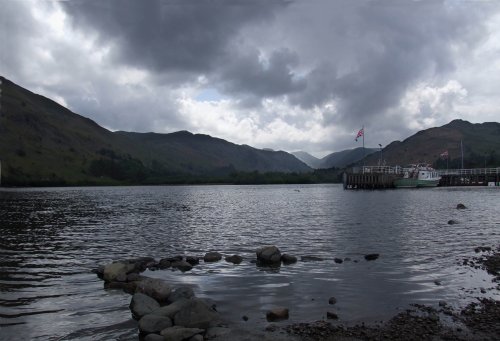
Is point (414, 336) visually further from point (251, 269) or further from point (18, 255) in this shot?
point (18, 255)

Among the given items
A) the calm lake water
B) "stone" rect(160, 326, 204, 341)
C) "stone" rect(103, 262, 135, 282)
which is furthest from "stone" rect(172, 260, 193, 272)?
"stone" rect(160, 326, 204, 341)

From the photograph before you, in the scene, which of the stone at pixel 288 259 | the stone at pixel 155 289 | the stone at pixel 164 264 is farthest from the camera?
the stone at pixel 288 259

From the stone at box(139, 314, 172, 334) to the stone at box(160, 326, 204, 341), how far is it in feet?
1.98

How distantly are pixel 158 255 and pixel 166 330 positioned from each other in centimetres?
1816

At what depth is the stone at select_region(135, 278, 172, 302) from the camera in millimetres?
18797

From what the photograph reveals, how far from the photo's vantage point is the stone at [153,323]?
14.7 metres

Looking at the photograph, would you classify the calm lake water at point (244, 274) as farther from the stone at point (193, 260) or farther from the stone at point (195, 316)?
the stone at point (195, 316)

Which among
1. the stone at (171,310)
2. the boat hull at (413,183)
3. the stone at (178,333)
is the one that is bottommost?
the stone at (178,333)

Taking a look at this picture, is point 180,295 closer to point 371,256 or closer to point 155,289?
point 155,289

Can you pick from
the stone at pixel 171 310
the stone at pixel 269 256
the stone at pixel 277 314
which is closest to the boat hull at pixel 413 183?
the stone at pixel 269 256

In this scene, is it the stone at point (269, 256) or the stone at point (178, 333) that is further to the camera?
the stone at point (269, 256)

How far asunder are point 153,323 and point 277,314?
16.5ft

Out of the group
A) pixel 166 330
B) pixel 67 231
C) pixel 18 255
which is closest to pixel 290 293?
pixel 166 330

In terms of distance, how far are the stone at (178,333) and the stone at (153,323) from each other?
1.98ft
